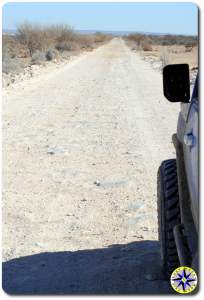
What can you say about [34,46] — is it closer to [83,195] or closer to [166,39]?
[166,39]

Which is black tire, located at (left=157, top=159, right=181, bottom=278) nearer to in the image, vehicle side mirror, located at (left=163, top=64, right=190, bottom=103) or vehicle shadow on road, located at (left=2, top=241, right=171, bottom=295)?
vehicle shadow on road, located at (left=2, top=241, right=171, bottom=295)

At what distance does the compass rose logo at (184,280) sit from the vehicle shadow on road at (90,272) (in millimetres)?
565

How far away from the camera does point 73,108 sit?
15.3m

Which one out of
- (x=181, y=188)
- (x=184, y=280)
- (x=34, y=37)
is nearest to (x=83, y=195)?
(x=181, y=188)

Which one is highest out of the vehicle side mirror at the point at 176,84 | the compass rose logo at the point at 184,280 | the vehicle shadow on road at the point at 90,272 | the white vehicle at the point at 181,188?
the vehicle side mirror at the point at 176,84

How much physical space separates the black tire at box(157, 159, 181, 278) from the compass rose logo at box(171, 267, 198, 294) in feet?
1.75

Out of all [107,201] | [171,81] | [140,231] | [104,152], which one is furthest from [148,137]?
[171,81]

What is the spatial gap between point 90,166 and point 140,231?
3091 mm

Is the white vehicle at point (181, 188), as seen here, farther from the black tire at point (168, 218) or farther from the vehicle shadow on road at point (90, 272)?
the vehicle shadow on road at point (90, 272)

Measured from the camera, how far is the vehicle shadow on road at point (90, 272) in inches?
172

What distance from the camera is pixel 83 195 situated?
7371 millimetres

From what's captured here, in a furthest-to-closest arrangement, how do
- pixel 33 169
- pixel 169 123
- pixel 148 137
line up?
pixel 169 123 < pixel 148 137 < pixel 33 169

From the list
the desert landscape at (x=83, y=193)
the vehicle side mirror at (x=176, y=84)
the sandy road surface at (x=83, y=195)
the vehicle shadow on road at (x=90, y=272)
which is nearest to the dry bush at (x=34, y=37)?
the desert landscape at (x=83, y=193)

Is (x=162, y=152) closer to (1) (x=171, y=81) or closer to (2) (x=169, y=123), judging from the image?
(2) (x=169, y=123)
